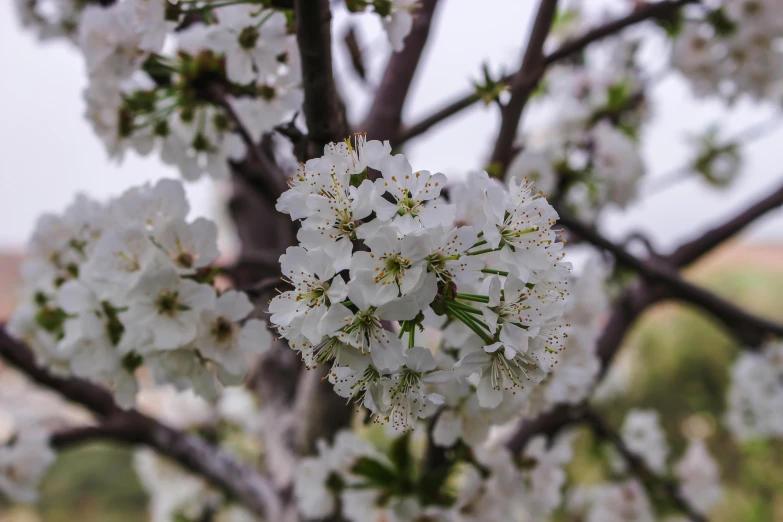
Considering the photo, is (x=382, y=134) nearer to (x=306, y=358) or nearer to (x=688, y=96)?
(x=306, y=358)

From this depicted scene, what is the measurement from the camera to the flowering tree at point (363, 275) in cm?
40

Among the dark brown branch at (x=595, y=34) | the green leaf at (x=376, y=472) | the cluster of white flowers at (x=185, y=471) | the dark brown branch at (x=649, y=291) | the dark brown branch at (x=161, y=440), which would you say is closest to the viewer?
the green leaf at (x=376, y=472)

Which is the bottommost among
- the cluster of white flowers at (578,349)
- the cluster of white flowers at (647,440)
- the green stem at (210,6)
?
the cluster of white flowers at (647,440)

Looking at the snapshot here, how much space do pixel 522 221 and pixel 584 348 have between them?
1.08ft

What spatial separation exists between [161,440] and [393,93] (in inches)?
32.1

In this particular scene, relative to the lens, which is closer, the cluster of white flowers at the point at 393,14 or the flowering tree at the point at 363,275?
the flowering tree at the point at 363,275

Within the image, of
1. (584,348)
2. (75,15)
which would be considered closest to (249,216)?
(75,15)

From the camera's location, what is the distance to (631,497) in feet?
3.93

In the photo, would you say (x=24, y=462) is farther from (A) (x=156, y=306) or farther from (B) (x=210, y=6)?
(B) (x=210, y=6)

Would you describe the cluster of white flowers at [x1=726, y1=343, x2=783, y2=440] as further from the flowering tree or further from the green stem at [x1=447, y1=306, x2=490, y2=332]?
the green stem at [x1=447, y1=306, x2=490, y2=332]

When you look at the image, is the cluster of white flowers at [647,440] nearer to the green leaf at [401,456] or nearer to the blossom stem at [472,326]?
the green leaf at [401,456]

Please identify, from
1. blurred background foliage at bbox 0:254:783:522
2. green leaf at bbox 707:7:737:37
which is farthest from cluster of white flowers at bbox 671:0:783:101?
blurred background foliage at bbox 0:254:783:522

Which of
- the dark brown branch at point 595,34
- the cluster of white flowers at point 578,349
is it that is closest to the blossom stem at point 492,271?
the cluster of white flowers at point 578,349

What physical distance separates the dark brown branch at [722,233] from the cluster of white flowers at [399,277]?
1073 millimetres
